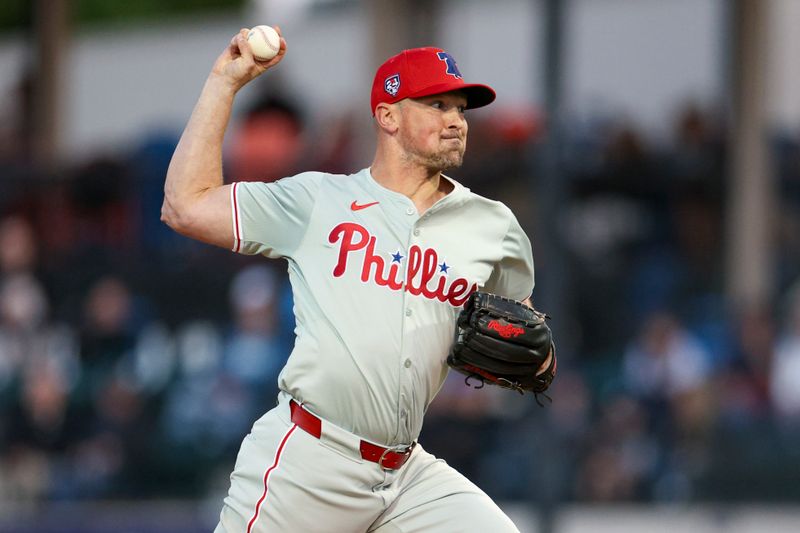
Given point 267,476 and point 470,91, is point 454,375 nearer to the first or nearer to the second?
point 470,91

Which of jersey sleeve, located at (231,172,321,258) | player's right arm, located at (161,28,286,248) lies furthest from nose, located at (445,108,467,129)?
player's right arm, located at (161,28,286,248)

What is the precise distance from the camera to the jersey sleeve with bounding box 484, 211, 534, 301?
431 cm

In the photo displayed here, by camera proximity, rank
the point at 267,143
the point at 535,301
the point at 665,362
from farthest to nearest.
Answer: the point at 267,143
the point at 665,362
the point at 535,301

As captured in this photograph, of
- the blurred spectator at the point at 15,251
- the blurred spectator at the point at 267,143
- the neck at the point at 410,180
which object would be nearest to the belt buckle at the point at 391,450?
the neck at the point at 410,180

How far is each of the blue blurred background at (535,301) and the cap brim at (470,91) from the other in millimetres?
3317

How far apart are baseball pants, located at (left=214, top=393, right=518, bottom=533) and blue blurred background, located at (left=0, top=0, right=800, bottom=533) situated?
3486 millimetres

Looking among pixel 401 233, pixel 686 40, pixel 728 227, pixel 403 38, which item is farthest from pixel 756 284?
pixel 401 233

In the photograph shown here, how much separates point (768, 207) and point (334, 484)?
7.78m

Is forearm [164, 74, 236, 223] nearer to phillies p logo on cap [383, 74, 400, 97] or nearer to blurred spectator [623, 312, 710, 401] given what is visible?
phillies p logo on cap [383, 74, 400, 97]

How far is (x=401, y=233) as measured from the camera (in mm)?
4148

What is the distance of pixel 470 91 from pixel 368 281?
0.67 m

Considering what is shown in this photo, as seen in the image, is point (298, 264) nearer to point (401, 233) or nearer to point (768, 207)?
point (401, 233)

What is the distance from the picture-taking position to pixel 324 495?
4.04 meters

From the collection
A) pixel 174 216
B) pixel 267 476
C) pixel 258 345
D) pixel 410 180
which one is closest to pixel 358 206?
pixel 410 180
